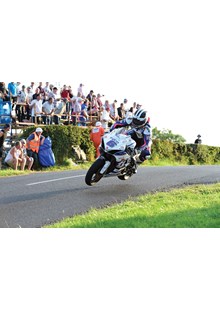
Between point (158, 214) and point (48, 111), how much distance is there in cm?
Result: 1383

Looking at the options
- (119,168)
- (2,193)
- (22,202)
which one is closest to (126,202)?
(119,168)

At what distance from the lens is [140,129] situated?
1205 centimetres

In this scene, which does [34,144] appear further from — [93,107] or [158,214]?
[158,214]

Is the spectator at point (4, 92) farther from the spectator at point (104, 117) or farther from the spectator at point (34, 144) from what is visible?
the spectator at point (104, 117)

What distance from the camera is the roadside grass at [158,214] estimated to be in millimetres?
8578

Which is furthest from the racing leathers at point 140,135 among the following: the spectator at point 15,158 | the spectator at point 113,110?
the spectator at point 113,110

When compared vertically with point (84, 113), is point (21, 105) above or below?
above

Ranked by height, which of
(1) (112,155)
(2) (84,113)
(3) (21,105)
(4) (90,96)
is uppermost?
(4) (90,96)

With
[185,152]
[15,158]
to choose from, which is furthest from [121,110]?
[185,152]

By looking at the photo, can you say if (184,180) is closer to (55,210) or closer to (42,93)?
(55,210)

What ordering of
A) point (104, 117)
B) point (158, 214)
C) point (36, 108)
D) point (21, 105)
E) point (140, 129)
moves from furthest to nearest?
point (104, 117), point (21, 105), point (36, 108), point (140, 129), point (158, 214)

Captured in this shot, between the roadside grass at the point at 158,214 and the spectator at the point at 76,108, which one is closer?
the roadside grass at the point at 158,214

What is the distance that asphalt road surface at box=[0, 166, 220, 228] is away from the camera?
382 inches

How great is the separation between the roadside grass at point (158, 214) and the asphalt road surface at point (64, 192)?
21.1 inches
